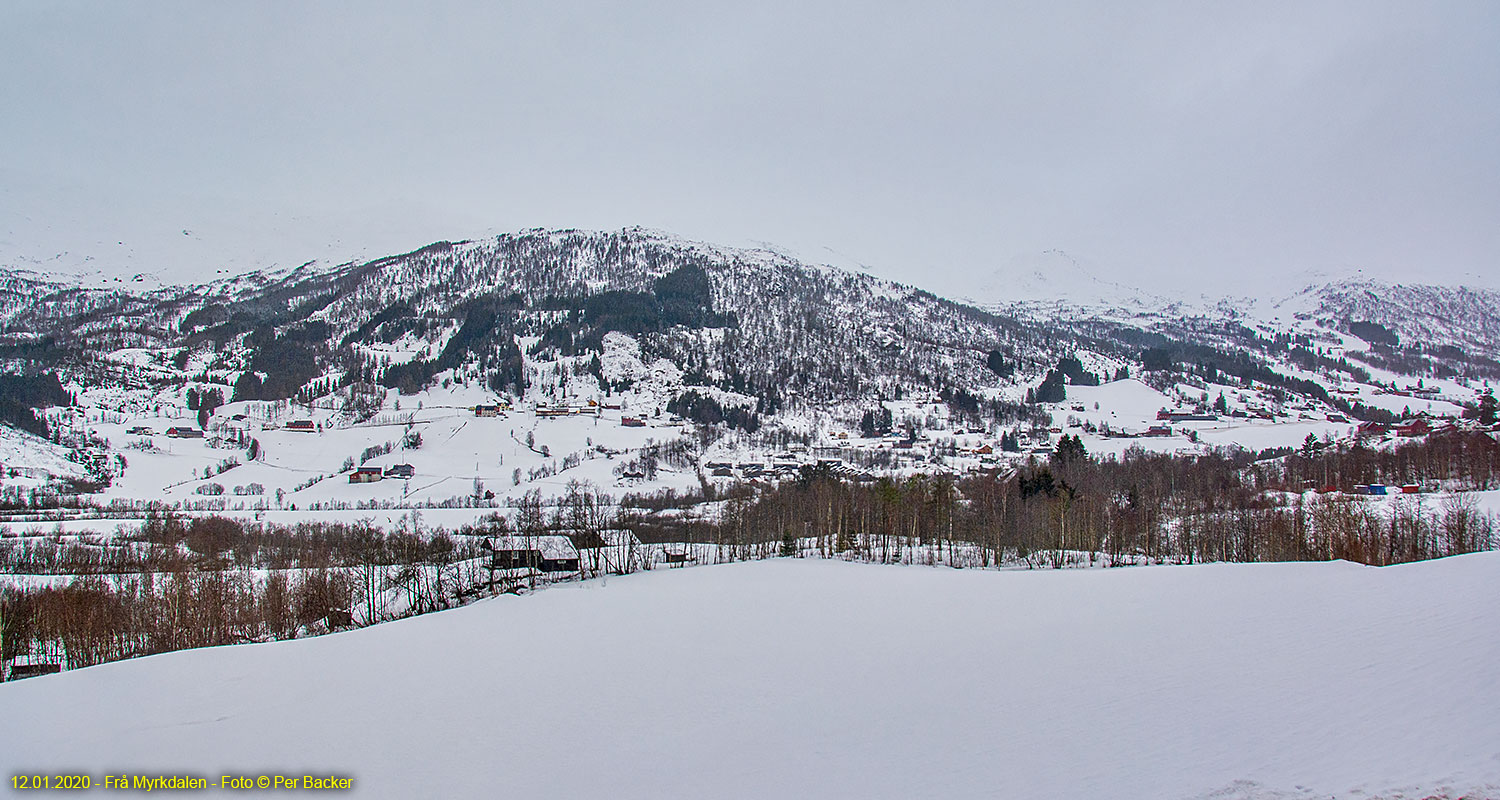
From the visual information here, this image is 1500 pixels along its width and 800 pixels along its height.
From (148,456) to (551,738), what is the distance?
179m

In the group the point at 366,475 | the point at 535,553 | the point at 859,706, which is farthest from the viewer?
the point at 366,475

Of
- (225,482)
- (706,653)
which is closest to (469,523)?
(225,482)

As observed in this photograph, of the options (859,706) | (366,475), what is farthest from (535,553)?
(366,475)

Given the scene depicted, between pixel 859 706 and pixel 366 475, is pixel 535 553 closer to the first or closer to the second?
pixel 859 706

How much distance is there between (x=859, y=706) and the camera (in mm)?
16203

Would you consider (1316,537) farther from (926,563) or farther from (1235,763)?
(1235,763)

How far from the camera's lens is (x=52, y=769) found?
43.3 ft

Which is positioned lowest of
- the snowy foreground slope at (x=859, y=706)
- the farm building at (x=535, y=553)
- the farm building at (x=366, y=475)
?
the farm building at (x=535, y=553)

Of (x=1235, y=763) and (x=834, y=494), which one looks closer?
(x=1235, y=763)

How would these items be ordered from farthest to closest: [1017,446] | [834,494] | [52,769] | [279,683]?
[1017,446] < [834,494] < [279,683] < [52,769]

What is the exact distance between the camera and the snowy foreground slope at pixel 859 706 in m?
11.4

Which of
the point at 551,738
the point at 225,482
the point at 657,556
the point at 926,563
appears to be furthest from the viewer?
the point at 225,482

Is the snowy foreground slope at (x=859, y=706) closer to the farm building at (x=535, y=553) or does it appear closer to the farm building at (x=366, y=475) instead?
the farm building at (x=535, y=553)

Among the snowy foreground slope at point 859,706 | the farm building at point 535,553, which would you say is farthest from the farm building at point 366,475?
the snowy foreground slope at point 859,706
